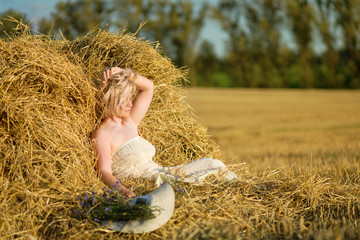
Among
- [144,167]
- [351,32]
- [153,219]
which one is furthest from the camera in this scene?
[351,32]

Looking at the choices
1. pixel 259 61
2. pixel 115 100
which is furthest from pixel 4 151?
pixel 259 61

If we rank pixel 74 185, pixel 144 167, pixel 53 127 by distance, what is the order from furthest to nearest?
1. pixel 144 167
2. pixel 53 127
3. pixel 74 185

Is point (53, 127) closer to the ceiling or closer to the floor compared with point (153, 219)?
closer to the ceiling

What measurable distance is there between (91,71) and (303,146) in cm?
577

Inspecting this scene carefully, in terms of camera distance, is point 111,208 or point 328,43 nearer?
point 111,208

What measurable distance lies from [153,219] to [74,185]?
0.87 meters

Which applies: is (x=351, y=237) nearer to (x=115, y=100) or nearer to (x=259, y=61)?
(x=115, y=100)

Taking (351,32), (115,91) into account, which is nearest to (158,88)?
(115,91)

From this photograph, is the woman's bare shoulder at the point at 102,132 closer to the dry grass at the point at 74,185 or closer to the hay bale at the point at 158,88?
the dry grass at the point at 74,185

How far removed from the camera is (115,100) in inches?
153

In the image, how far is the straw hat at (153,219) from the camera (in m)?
2.79

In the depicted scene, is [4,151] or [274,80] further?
[274,80]

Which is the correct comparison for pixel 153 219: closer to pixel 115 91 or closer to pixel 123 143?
pixel 123 143

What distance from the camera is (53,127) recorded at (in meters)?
3.46
